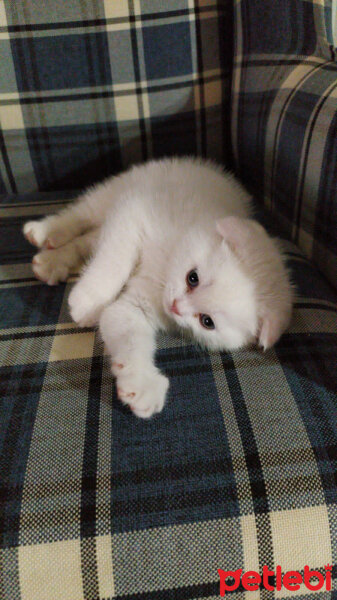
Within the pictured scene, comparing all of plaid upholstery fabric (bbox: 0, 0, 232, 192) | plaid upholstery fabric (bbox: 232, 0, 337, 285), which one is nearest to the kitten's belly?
plaid upholstery fabric (bbox: 232, 0, 337, 285)

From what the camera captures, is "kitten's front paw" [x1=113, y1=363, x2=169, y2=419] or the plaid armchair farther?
"kitten's front paw" [x1=113, y1=363, x2=169, y2=419]

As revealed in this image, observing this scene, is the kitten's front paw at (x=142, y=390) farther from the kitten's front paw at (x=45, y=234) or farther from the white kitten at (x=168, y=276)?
the kitten's front paw at (x=45, y=234)

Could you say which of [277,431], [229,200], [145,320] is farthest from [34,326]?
[229,200]

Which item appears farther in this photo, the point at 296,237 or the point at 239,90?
the point at 239,90

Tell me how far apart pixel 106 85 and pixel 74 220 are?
1.68 ft

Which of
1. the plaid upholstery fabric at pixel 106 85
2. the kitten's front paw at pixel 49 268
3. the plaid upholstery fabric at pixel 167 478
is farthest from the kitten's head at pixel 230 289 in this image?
the plaid upholstery fabric at pixel 106 85

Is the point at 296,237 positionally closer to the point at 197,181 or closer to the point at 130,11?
the point at 197,181

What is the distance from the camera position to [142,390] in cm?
80

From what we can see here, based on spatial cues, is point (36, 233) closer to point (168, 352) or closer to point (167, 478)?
point (168, 352)

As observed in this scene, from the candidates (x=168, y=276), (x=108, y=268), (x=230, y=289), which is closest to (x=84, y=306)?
(x=108, y=268)

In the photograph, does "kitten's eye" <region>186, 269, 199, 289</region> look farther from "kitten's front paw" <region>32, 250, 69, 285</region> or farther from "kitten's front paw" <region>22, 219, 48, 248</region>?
"kitten's front paw" <region>22, 219, 48, 248</region>

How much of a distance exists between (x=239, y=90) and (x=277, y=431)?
3.90 ft

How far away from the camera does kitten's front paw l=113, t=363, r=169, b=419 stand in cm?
79

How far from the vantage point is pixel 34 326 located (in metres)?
1.01
